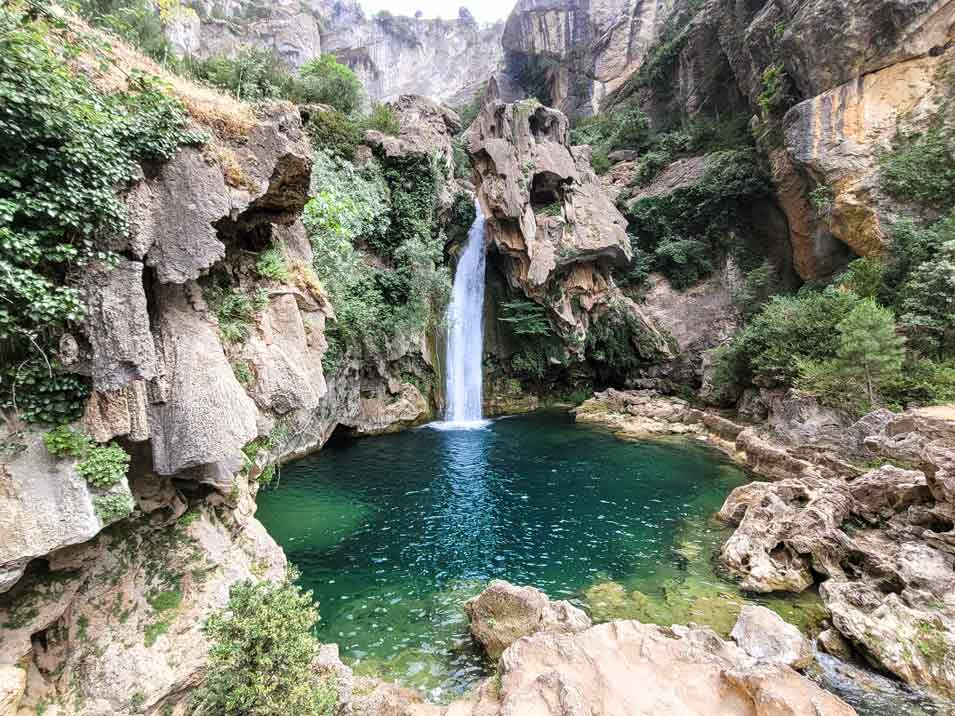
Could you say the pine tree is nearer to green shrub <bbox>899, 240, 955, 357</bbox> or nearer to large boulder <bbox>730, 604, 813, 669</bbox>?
green shrub <bbox>899, 240, 955, 357</bbox>

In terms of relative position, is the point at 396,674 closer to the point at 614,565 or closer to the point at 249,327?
the point at 614,565

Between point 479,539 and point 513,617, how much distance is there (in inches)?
158

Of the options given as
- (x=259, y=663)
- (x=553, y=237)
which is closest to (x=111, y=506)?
(x=259, y=663)

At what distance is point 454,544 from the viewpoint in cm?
1027

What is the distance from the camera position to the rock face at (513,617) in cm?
640

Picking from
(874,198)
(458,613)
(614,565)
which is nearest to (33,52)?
(458,613)

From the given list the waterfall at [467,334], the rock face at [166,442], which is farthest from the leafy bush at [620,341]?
the rock face at [166,442]

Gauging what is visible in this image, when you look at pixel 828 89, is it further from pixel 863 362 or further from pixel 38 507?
pixel 38 507

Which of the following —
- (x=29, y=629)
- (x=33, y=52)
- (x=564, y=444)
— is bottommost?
(x=564, y=444)

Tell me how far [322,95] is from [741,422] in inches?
1053

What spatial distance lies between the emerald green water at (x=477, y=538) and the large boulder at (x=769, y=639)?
2.05 ft

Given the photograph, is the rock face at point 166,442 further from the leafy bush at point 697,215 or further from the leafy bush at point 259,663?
the leafy bush at point 697,215

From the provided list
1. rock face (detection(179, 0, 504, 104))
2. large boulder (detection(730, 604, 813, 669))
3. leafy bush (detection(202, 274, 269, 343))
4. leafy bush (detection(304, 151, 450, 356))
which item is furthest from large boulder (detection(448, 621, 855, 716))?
rock face (detection(179, 0, 504, 104))

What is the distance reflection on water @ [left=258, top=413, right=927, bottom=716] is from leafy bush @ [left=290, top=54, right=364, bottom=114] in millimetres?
18417
